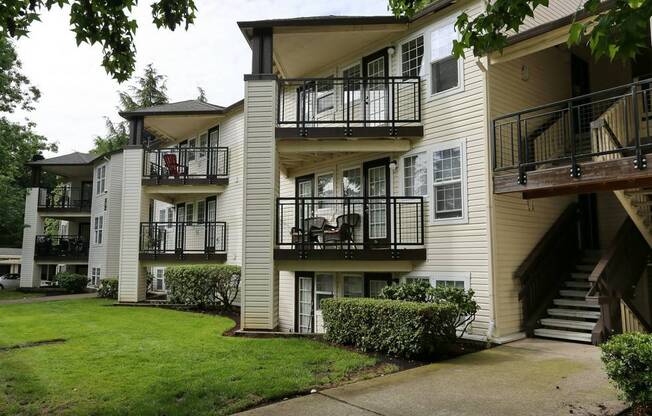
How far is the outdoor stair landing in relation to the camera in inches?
355

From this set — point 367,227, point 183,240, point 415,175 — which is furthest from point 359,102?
point 183,240

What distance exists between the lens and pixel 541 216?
1088 cm

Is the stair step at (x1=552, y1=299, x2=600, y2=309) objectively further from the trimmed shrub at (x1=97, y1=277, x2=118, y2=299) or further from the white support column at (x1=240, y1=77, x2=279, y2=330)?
the trimmed shrub at (x1=97, y1=277, x2=118, y2=299)

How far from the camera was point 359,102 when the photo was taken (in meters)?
12.8

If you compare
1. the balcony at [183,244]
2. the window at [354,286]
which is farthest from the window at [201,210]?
the window at [354,286]

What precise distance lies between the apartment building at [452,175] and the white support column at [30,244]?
23.4 m

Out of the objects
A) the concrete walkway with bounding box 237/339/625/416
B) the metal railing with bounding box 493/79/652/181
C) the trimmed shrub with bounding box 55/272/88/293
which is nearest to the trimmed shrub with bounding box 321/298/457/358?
the concrete walkway with bounding box 237/339/625/416

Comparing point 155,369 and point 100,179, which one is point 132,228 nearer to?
point 100,179

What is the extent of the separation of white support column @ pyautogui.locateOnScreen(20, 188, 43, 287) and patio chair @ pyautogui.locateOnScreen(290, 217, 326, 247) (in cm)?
2554

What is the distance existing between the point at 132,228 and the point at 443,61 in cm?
1422

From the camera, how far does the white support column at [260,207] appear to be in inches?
441

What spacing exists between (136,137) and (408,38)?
12.8 m

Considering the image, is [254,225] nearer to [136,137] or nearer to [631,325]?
[631,325]

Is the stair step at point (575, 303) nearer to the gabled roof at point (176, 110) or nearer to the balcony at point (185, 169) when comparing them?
the balcony at point (185, 169)
